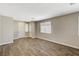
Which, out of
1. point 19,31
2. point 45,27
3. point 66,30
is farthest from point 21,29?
point 66,30

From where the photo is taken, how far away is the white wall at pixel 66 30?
5.04 meters

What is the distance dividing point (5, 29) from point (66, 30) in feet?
14.7

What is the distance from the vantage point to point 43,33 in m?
9.05

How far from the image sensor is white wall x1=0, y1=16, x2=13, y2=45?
5.94 meters

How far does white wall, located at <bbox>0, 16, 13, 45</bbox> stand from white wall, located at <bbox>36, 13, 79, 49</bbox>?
360 centimetres

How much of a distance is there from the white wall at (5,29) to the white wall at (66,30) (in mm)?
3602

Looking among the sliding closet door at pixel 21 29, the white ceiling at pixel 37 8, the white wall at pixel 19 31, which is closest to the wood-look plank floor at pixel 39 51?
the white ceiling at pixel 37 8

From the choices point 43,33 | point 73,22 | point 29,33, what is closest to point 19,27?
point 29,33

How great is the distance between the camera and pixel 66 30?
573 centimetres

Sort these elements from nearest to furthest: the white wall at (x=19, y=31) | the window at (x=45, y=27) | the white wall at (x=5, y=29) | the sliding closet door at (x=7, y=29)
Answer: the white wall at (x=5, y=29) → the sliding closet door at (x=7, y=29) → the window at (x=45, y=27) → the white wall at (x=19, y=31)

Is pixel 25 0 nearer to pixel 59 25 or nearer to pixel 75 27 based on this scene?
pixel 75 27

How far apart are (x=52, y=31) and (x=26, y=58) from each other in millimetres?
6530

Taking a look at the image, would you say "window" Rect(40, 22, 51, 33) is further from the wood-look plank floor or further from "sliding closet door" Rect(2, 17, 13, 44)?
"sliding closet door" Rect(2, 17, 13, 44)

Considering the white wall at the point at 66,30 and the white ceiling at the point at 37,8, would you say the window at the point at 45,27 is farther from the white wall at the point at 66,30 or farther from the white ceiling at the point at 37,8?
the white ceiling at the point at 37,8
